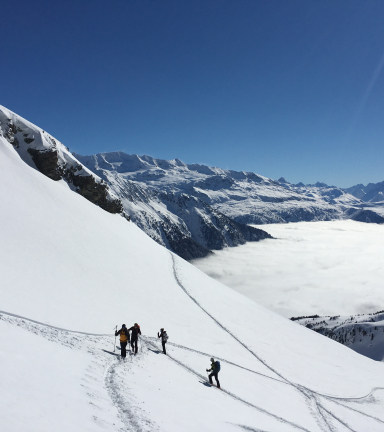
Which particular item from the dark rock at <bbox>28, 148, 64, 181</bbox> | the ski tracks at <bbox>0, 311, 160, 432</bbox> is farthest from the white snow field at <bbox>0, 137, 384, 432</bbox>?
the dark rock at <bbox>28, 148, 64, 181</bbox>

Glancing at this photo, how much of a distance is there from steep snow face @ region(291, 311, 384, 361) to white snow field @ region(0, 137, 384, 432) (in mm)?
78816

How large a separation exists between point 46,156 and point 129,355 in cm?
4362

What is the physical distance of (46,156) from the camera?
46438 millimetres

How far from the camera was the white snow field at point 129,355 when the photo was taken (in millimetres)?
8922

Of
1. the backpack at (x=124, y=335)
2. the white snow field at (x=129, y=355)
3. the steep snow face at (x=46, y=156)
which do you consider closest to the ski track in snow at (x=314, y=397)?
the white snow field at (x=129, y=355)

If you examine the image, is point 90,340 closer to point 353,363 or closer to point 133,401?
point 133,401

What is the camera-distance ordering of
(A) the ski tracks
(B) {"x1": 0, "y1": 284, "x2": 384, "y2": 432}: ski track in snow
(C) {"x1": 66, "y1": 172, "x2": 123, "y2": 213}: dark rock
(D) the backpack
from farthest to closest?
(C) {"x1": 66, "y1": 172, "x2": 123, "y2": 213}: dark rock < (D) the backpack < (B) {"x1": 0, "y1": 284, "x2": 384, "y2": 432}: ski track in snow < (A) the ski tracks

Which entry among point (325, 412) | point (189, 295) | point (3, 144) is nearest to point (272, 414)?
point (325, 412)

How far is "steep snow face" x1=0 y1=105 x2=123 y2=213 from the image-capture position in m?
44.5

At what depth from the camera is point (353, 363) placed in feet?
108

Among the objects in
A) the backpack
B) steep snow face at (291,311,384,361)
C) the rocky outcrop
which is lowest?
steep snow face at (291,311,384,361)

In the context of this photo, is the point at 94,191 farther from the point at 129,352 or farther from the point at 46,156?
the point at 129,352

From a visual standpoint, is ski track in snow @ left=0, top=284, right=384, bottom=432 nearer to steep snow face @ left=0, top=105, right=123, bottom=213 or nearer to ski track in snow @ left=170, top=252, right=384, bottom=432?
ski track in snow @ left=170, top=252, right=384, bottom=432

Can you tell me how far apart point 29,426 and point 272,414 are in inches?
530
